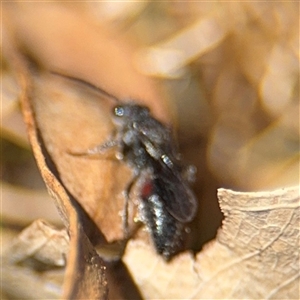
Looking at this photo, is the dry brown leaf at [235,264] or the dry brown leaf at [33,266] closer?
the dry brown leaf at [235,264]

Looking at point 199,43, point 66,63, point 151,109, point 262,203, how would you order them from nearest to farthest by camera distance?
point 262,203
point 66,63
point 151,109
point 199,43

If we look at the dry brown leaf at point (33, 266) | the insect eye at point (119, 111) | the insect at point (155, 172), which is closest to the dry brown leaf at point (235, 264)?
the insect at point (155, 172)

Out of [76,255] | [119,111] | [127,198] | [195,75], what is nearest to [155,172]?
[119,111]

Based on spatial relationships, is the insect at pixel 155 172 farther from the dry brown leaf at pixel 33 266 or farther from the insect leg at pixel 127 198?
the dry brown leaf at pixel 33 266

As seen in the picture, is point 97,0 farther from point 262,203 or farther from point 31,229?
point 262,203

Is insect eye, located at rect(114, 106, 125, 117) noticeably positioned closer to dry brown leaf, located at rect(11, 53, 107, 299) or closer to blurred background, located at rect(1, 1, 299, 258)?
blurred background, located at rect(1, 1, 299, 258)

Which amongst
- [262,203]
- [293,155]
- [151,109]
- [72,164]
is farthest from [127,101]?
[262,203]
